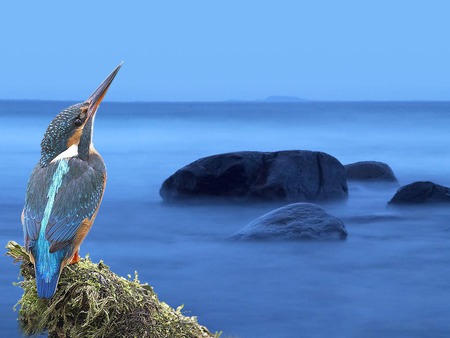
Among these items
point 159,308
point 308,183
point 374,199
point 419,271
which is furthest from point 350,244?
point 159,308

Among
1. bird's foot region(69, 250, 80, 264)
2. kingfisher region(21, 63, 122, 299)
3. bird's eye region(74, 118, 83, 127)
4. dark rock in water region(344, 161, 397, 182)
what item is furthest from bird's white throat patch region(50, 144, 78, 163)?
dark rock in water region(344, 161, 397, 182)

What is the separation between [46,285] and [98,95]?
39.9 inches

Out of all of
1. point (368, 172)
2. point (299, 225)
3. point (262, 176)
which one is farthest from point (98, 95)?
point (368, 172)

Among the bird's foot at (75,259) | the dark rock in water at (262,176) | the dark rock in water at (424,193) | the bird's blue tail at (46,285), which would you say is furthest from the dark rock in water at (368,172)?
the bird's blue tail at (46,285)

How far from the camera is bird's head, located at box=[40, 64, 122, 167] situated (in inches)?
151

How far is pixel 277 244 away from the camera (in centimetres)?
1019

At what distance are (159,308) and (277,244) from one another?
6.15 metres

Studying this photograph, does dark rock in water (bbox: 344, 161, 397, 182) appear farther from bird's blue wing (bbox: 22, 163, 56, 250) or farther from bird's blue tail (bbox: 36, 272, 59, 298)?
bird's blue tail (bbox: 36, 272, 59, 298)

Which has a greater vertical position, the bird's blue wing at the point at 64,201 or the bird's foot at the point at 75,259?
the bird's blue wing at the point at 64,201

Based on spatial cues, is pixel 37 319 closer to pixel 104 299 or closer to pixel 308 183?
pixel 104 299

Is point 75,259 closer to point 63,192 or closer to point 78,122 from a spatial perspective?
point 63,192

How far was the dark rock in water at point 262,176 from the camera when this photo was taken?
44.5 ft

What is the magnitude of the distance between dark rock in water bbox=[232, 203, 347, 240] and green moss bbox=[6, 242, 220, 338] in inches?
241

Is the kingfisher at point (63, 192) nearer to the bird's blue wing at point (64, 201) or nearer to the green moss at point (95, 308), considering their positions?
the bird's blue wing at point (64, 201)
